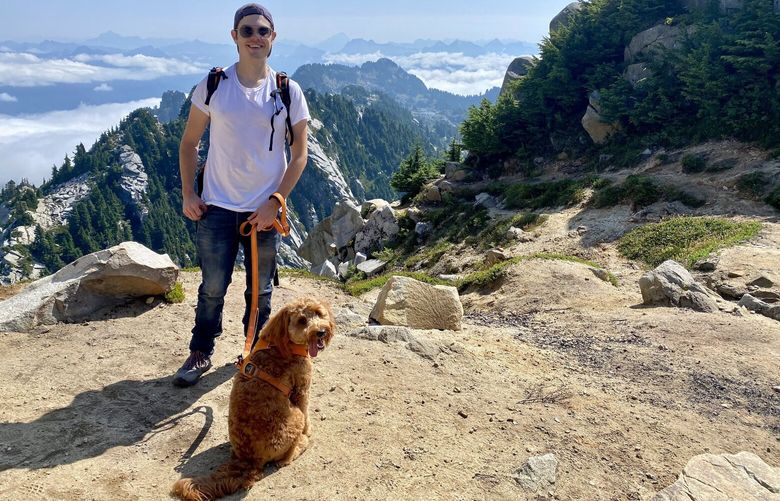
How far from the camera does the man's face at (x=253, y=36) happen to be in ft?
17.5

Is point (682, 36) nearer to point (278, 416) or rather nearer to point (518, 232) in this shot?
point (518, 232)

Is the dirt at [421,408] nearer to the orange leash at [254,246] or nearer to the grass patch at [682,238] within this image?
the orange leash at [254,246]

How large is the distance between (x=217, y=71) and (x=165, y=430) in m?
3.85

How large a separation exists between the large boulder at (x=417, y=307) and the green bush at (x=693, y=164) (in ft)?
57.8

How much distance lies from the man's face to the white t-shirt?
1.01 feet

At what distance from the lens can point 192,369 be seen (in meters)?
6.52

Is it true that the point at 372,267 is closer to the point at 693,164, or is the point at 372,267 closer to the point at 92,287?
the point at 693,164

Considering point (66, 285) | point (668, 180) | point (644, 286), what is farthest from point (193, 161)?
point (668, 180)

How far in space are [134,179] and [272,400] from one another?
181m

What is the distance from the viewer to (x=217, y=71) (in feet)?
18.0

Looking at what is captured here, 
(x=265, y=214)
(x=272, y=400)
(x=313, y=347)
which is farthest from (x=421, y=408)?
(x=265, y=214)

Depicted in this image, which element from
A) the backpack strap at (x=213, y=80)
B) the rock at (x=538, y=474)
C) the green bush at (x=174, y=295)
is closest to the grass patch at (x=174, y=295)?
the green bush at (x=174, y=295)

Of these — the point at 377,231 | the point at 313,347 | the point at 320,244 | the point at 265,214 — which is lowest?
the point at 320,244

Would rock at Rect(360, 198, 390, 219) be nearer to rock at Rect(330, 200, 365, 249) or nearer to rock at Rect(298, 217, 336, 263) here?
rock at Rect(330, 200, 365, 249)
